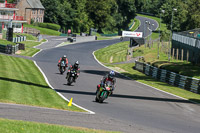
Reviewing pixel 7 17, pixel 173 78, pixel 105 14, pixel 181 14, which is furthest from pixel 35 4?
pixel 173 78

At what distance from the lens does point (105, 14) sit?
14125 centimetres

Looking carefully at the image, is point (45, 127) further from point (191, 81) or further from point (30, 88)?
point (191, 81)

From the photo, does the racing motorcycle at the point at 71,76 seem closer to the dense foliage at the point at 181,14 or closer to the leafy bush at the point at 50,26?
the dense foliage at the point at 181,14

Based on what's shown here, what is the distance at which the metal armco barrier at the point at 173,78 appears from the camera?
37.5 metres

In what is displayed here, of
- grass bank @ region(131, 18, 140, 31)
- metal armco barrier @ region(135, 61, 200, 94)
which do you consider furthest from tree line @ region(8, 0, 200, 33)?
metal armco barrier @ region(135, 61, 200, 94)

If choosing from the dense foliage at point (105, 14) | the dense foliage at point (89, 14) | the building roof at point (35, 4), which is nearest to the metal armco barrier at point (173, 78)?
the dense foliage at point (105, 14)

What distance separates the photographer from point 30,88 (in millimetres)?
26438

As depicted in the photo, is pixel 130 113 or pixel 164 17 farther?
pixel 164 17

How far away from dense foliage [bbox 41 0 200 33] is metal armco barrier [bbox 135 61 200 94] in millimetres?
58789

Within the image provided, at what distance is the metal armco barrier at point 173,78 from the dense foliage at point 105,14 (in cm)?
5879

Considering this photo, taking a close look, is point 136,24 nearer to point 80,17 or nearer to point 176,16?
point 176,16

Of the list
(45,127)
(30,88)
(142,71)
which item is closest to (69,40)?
(142,71)

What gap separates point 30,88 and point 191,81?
707 inches

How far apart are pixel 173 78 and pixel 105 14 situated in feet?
332
